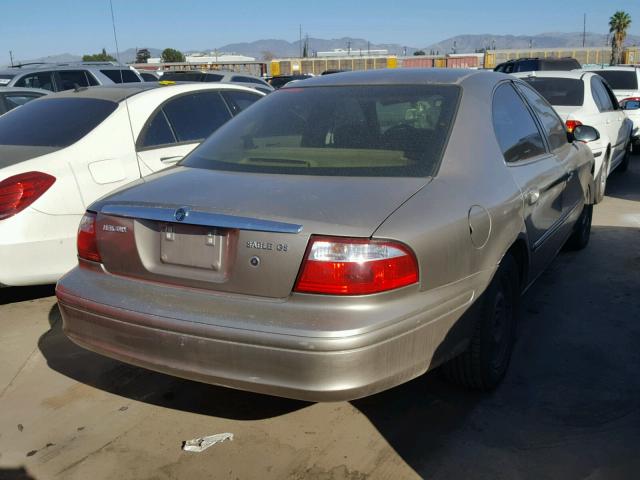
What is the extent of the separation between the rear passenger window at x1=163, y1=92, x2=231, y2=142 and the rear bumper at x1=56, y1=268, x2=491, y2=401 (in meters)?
2.82

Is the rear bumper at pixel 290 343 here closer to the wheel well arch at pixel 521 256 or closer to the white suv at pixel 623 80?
the wheel well arch at pixel 521 256

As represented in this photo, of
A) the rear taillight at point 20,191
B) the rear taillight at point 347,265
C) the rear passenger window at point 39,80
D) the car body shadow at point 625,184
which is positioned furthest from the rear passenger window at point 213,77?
the rear taillight at point 347,265

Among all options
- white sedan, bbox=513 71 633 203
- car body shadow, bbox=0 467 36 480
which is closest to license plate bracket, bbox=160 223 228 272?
car body shadow, bbox=0 467 36 480

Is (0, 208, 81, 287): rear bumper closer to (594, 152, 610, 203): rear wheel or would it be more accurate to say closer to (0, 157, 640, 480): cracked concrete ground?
(0, 157, 640, 480): cracked concrete ground

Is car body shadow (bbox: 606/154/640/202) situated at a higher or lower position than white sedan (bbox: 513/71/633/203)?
lower

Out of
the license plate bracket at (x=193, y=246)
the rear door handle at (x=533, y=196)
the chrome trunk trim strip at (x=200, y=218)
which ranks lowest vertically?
the rear door handle at (x=533, y=196)

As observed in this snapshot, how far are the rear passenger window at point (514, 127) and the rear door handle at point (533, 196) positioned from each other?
0.19 metres

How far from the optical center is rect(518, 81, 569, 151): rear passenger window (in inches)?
167

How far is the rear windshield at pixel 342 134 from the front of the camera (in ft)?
9.63

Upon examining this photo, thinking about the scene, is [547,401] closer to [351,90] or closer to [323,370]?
[323,370]

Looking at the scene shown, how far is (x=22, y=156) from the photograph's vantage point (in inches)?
174

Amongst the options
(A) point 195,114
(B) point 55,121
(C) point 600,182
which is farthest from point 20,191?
(C) point 600,182

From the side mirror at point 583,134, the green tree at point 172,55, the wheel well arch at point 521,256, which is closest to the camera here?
the wheel well arch at point 521,256

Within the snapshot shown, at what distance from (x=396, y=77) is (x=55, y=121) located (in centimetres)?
283
